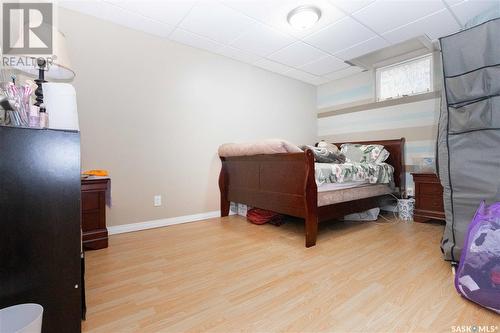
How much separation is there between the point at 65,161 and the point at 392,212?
361cm

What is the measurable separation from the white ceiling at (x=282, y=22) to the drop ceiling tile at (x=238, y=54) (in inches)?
0.5

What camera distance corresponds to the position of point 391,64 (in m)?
3.47

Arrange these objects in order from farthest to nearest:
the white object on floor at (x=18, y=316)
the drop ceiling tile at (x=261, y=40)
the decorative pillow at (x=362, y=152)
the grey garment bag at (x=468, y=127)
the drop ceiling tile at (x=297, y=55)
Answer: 1. the decorative pillow at (x=362, y=152)
2. the drop ceiling tile at (x=297, y=55)
3. the drop ceiling tile at (x=261, y=40)
4. the grey garment bag at (x=468, y=127)
5. the white object on floor at (x=18, y=316)

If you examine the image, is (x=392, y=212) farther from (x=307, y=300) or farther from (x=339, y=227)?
(x=307, y=300)

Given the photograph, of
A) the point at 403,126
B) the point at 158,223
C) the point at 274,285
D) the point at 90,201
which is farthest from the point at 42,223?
the point at 403,126

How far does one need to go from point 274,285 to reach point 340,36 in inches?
106

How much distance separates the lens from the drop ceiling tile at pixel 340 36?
8.17 ft

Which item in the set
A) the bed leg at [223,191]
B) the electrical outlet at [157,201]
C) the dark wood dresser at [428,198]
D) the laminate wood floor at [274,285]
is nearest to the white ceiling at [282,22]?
the bed leg at [223,191]

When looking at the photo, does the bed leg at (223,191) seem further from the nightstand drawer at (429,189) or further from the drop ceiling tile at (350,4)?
the nightstand drawer at (429,189)

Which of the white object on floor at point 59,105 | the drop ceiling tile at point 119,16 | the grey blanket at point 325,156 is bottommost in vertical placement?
the grey blanket at point 325,156

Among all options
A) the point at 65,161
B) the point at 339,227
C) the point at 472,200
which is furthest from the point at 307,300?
the point at 339,227

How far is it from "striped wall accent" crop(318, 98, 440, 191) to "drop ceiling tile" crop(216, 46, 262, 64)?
70.6 inches

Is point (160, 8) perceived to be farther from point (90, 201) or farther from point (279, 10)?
point (90, 201)

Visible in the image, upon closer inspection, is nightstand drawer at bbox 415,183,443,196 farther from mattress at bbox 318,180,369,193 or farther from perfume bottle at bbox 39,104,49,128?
perfume bottle at bbox 39,104,49,128
